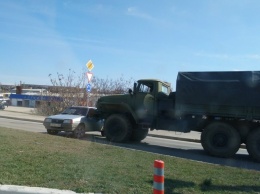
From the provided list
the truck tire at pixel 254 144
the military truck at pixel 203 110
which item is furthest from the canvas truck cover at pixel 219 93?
the truck tire at pixel 254 144

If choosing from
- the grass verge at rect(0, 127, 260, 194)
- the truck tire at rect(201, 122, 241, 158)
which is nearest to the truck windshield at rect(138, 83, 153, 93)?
the truck tire at rect(201, 122, 241, 158)

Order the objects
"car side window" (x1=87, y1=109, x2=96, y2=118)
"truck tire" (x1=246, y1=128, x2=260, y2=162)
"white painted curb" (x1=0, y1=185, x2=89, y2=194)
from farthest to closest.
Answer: "car side window" (x1=87, y1=109, x2=96, y2=118) → "truck tire" (x1=246, y1=128, x2=260, y2=162) → "white painted curb" (x1=0, y1=185, x2=89, y2=194)

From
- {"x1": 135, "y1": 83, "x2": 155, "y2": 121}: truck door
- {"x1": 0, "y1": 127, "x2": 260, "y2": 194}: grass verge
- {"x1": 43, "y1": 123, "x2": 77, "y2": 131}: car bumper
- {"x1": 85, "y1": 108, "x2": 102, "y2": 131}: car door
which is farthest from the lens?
{"x1": 85, "y1": 108, "x2": 102, "y2": 131}: car door

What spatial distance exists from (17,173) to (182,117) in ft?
26.6

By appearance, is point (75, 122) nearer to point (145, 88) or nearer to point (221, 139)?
point (145, 88)

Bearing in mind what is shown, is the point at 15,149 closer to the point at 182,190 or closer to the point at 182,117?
the point at 182,190

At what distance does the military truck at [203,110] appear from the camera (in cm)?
1265

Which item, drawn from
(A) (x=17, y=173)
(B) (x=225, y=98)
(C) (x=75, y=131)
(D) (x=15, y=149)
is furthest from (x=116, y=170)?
(C) (x=75, y=131)

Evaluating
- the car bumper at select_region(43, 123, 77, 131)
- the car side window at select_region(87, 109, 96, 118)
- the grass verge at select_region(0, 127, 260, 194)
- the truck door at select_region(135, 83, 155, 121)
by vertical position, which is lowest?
the grass verge at select_region(0, 127, 260, 194)

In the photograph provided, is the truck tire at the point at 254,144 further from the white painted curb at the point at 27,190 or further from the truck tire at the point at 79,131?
the white painted curb at the point at 27,190

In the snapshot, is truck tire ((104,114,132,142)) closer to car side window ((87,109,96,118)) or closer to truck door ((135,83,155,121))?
truck door ((135,83,155,121))

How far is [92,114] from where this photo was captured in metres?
17.5

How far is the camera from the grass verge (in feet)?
21.6

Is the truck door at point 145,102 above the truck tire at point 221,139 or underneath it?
above
